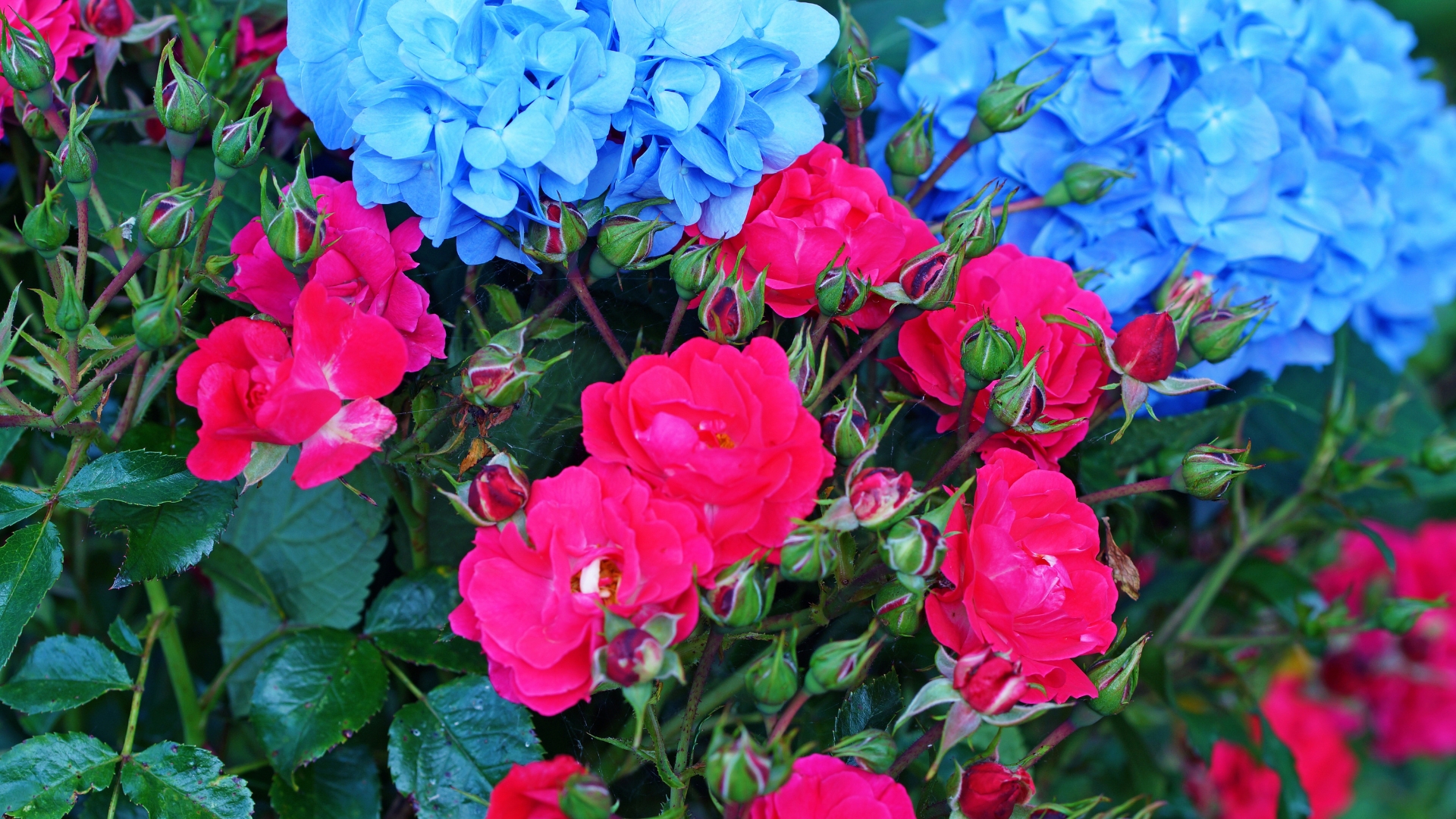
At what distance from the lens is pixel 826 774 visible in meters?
0.35

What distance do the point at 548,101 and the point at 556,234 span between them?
0.15 ft

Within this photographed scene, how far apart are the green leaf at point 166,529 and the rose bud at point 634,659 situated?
0.61 feet

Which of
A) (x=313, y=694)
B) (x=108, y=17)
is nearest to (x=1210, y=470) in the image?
(x=313, y=694)

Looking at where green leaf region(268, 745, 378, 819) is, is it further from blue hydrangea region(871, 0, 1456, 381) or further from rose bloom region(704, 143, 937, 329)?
blue hydrangea region(871, 0, 1456, 381)

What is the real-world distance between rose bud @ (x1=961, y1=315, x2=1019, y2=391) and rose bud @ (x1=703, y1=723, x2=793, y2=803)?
0.15 m

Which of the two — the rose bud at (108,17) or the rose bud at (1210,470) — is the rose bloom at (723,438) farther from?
the rose bud at (108,17)

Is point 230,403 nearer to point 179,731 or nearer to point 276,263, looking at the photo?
point 276,263

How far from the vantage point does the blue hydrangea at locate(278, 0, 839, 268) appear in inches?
14.5

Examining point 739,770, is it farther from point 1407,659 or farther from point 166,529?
point 1407,659

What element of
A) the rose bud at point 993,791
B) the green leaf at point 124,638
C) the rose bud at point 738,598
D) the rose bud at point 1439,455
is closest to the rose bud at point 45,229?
the green leaf at point 124,638

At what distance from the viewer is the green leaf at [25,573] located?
37 cm

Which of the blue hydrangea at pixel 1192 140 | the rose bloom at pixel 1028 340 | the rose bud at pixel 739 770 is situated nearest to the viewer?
the rose bud at pixel 739 770

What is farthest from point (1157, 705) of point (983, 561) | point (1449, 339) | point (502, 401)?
point (1449, 339)

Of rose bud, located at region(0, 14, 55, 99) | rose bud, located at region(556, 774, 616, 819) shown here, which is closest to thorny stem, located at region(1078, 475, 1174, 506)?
rose bud, located at region(556, 774, 616, 819)
